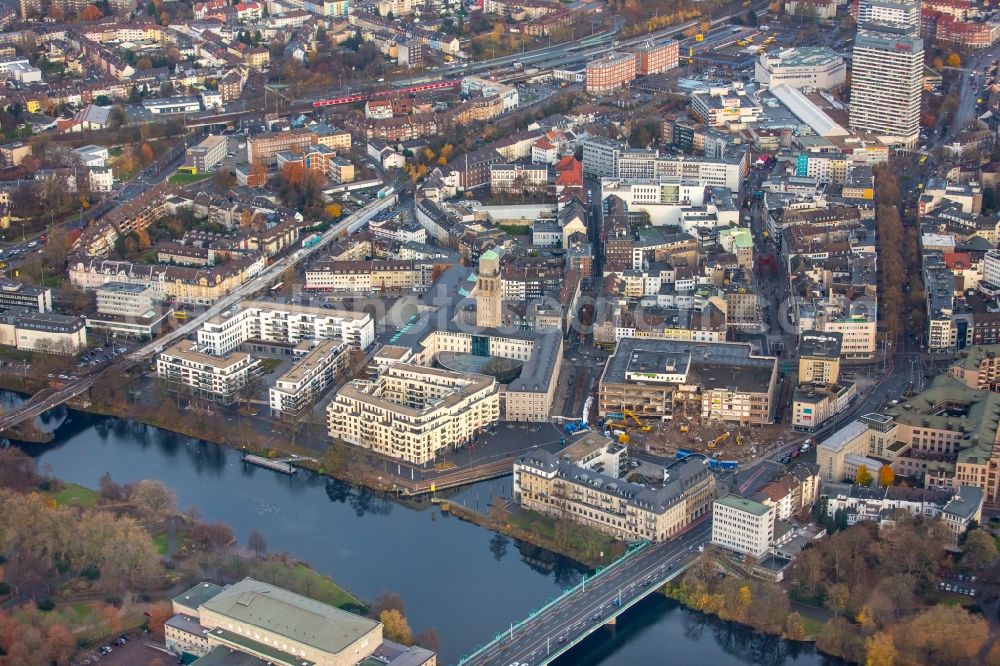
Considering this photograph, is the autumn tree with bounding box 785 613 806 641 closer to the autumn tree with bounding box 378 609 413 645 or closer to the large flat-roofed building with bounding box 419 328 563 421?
the autumn tree with bounding box 378 609 413 645

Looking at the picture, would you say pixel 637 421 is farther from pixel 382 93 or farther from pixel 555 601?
pixel 382 93

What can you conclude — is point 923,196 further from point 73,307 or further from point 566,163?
point 73,307

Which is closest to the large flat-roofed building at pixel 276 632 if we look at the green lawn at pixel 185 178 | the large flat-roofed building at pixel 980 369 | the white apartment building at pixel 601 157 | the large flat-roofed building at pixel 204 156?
the large flat-roofed building at pixel 980 369

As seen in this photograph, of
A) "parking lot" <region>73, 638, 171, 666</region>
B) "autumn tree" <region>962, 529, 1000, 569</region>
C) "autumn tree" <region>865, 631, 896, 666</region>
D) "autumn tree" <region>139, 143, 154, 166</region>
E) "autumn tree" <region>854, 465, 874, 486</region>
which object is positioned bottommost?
"parking lot" <region>73, 638, 171, 666</region>

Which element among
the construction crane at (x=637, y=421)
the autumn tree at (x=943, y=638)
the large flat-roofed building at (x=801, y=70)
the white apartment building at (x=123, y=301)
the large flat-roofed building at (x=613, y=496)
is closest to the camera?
the autumn tree at (x=943, y=638)

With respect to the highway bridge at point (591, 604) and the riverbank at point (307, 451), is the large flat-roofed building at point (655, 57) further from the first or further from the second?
the highway bridge at point (591, 604)

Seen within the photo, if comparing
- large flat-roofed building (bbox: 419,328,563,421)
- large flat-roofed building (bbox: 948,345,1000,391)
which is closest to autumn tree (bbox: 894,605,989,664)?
large flat-roofed building (bbox: 948,345,1000,391)
